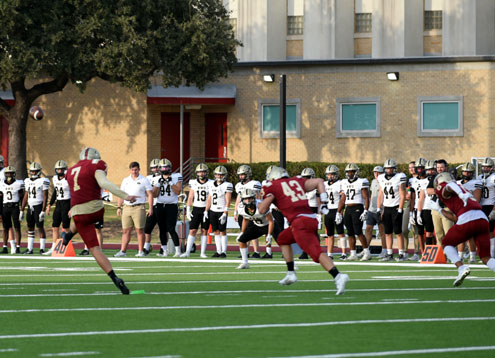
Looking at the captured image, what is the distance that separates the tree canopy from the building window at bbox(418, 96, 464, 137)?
817 centimetres

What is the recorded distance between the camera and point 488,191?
19.7 metres

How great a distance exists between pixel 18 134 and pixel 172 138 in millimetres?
7752

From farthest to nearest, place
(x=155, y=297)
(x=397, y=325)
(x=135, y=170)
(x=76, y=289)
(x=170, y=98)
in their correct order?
(x=170, y=98), (x=135, y=170), (x=76, y=289), (x=155, y=297), (x=397, y=325)

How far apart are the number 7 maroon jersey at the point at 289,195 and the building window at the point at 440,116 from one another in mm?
24366

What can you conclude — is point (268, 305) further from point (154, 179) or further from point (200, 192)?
point (154, 179)

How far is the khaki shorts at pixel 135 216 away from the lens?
21.2 meters

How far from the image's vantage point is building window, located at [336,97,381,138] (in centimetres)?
3725

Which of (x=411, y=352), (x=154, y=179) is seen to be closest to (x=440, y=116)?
(x=154, y=179)

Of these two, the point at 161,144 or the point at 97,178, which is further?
the point at 161,144

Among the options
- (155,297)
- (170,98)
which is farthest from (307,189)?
(170,98)

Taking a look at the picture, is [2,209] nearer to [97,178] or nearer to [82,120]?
[97,178]

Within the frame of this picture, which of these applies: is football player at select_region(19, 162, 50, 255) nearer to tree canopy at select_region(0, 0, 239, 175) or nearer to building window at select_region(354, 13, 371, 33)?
tree canopy at select_region(0, 0, 239, 175)

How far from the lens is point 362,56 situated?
129ft

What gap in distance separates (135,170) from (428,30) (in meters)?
20.5
